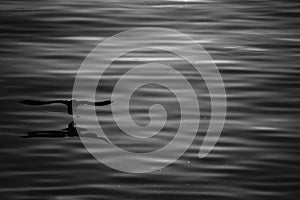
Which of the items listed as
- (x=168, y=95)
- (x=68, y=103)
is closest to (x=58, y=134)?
(x=68, y=103)

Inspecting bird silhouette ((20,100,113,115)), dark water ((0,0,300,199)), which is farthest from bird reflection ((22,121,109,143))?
bird silhouette ((20,100,113,115))

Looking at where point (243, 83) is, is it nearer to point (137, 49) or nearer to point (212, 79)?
point (212, 79)

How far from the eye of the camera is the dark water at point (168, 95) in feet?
23.8

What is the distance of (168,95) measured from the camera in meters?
9.20

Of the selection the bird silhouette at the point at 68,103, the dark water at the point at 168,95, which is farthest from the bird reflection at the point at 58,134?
the bird silhouette at the point at 68,103

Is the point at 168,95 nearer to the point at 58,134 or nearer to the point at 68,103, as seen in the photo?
the point at 68,103

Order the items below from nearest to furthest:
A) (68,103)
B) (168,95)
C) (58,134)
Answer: (58,134) < (68,103) < (168,95)

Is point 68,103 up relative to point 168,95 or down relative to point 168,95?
down

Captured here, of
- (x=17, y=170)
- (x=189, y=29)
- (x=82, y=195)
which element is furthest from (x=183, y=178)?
(x=189, y=29)

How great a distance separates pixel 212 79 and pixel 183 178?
2.44 meters

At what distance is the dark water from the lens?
7266 mm

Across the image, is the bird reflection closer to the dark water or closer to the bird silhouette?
the dark water

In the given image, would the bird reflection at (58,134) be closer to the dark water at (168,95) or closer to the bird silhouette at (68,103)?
the dark water at (168,95)

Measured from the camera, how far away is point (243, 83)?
31.4 feet
